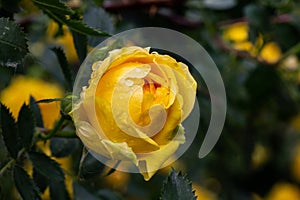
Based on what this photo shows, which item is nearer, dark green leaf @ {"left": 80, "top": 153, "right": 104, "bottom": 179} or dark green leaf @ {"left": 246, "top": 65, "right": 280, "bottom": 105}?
dark green leaf @ {"left": 80, "top": 153, "right": 104, "bottom": 179}

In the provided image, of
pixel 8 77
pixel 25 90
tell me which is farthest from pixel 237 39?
pixel 8 77

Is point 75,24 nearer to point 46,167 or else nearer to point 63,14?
point 63,14

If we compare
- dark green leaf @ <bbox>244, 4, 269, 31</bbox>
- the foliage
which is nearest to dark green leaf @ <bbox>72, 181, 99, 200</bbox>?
the foliage

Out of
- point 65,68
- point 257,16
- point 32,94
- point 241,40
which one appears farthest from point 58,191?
point 241,40

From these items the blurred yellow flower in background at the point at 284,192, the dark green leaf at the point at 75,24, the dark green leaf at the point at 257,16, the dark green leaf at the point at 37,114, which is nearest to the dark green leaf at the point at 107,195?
the dark green leaf at the point at 37,114

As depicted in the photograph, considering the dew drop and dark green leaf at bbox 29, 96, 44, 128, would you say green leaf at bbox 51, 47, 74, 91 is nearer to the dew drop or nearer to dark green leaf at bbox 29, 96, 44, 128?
dark green leaf at bbox 29, 96, 44, 128

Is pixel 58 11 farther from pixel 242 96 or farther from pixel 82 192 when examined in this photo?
pixel 242 96
